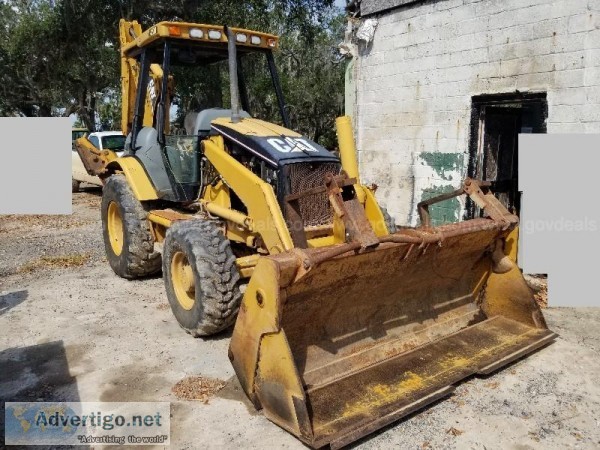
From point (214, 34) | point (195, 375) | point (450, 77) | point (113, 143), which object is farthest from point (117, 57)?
point (195, 375)

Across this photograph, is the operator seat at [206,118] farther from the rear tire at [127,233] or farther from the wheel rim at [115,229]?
the wheel rim at [115,229]

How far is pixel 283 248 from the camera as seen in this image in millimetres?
4082

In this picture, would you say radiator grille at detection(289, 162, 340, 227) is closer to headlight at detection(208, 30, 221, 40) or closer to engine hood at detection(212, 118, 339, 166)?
engine hood at detection(212, 118, 339, 166)

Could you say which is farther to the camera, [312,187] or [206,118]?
[206,118]

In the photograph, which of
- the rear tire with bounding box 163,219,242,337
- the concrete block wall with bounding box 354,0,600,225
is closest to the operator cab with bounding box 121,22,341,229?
the rear tire with bounding box 163,219,242,337

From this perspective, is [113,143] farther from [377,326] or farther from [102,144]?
[377,326]

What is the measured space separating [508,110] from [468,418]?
5.71m

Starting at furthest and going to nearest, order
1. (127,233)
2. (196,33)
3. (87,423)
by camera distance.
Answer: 1. (127,233)
2. (196,33)
3. (87,423)

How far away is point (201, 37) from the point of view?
5.40 metres

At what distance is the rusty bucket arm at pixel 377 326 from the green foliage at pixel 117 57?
6440 millimetres

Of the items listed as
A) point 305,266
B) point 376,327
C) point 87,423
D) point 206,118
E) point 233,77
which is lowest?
point 87,423

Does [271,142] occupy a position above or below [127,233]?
above

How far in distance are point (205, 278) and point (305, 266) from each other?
4.25 feet

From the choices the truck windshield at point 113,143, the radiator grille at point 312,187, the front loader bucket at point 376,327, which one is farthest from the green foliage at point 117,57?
the front loader bucket at point 376,327
